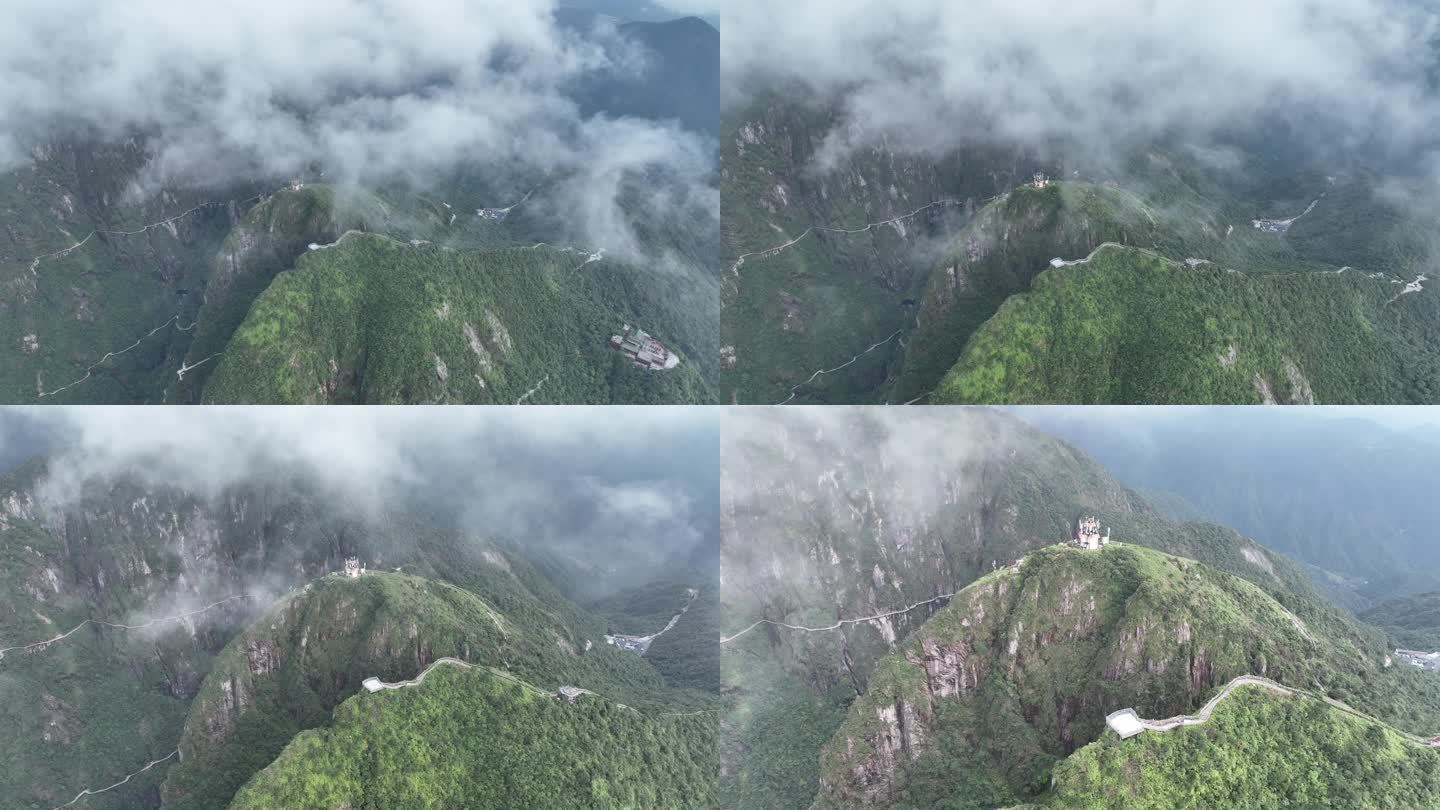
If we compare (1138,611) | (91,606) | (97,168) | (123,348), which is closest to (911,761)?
(1138,611)

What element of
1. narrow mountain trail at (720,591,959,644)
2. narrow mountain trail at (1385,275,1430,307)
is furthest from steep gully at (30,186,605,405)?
narrow mountain trail at (1385,275,1430,307)

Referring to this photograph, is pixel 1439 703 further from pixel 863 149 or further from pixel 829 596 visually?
pixel 863 149

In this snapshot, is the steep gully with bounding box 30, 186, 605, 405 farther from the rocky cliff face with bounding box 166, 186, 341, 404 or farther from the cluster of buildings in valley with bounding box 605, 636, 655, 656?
the cluster of buildings in valley with bounding box 605, 636, 655, 656

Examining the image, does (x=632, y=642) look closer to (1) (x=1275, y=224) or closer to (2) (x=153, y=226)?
(1) (x=1275, y=224)

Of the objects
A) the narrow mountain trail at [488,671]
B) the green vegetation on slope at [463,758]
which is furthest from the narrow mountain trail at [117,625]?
the narrow mountain trail at [488,671]

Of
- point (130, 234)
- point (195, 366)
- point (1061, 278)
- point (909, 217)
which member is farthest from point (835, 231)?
point (130, 234)

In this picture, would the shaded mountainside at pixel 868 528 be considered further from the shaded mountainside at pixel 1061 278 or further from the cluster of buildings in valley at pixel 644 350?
the cluster of buildings in valley at pixel 644 350
